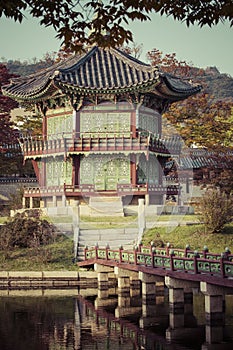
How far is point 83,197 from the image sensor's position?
40.8 metres

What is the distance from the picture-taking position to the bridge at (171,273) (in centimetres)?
2070

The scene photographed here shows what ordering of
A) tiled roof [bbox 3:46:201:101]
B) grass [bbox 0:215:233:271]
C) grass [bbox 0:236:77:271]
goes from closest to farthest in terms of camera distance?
grass [bbox 0:236:77:271] → grass [bbox 0:215:233:271] → tiled roof [bbox 3:46:201:101]

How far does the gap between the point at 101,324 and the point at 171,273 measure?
278 centimetres

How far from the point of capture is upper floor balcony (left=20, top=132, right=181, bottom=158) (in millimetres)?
39844

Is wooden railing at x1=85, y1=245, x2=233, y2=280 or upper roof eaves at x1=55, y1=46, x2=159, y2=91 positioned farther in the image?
upper roof eaves at x1=55, y1=46, x2=159, y2=91

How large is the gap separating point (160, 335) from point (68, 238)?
13.0 meters

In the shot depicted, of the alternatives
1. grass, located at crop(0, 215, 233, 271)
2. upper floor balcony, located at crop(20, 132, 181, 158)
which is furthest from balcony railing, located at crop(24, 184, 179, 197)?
grass, located at crop(0, 215, 233, 271)

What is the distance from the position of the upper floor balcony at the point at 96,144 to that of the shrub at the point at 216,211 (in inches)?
335

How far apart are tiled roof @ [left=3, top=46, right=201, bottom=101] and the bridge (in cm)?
1239

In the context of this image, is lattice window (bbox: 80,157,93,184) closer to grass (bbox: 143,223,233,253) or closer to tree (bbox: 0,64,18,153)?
tree (bbox: 0,64,18,153)

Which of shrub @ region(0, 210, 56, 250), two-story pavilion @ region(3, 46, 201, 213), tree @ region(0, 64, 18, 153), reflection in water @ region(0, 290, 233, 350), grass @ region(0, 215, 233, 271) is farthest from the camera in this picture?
tree @ region(0, 64, 18, 153)

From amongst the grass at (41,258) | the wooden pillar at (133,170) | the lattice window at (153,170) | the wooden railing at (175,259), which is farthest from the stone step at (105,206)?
the wooden railing at (175,259)

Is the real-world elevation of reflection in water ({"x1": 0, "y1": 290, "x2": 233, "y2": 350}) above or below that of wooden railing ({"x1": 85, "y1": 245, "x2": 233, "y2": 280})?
below

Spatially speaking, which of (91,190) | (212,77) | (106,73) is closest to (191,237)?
(91,190)
